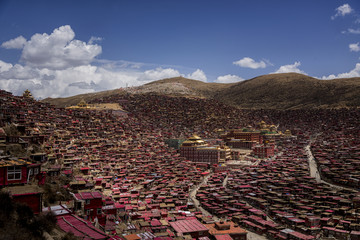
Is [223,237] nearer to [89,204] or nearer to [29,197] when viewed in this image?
[89,204]

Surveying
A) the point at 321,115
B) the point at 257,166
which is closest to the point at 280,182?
the point at 257,166

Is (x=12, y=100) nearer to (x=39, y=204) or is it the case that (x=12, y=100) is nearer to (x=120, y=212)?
(x=120, y=212)

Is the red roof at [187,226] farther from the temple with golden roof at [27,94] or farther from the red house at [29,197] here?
the temple with golden roof at [27,94]

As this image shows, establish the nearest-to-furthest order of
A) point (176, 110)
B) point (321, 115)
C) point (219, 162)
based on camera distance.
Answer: point (219, 162) < point (321, 115) < point (176, 110)

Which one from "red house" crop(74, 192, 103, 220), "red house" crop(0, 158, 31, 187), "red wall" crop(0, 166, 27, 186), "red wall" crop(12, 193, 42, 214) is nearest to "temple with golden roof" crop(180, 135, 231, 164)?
"red house" crop(74, 192, 103, 220)

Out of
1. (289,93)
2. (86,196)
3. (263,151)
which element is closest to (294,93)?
(289,93)

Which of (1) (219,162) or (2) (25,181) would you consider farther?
(1) (219,162)
